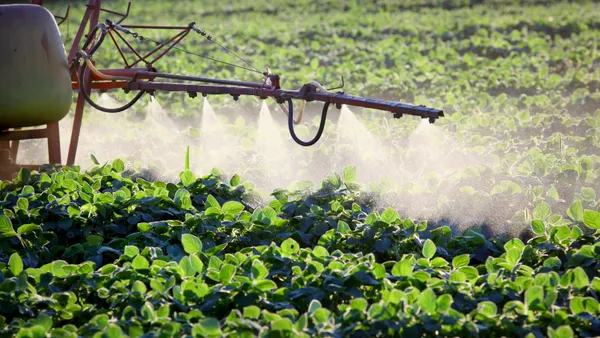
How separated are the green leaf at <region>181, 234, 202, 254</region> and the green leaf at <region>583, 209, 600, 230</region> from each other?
1633 mm

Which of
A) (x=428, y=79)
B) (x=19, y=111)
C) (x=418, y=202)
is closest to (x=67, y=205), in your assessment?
(x=19, y=111)

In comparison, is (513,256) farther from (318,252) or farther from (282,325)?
(282,325)

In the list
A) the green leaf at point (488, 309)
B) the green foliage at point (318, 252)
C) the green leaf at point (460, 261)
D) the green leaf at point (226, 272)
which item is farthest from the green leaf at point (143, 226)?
the green leaf at point (488, 309)

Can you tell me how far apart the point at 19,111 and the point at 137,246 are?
1658 mm

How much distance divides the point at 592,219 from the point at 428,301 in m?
1.12

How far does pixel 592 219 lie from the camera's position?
3549 mm

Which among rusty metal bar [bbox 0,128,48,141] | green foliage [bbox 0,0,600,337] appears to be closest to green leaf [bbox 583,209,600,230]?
green foliage [bbox 0,0,600,337]

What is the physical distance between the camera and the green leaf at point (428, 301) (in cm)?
280

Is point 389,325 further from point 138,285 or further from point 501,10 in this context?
point 501,10

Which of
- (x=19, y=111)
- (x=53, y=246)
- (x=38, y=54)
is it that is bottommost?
(x=53, y=246)

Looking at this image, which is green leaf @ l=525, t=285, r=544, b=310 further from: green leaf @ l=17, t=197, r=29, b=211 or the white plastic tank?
the white plastic tank

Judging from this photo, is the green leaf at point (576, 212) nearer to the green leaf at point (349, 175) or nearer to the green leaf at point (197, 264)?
the green leaf at point (349, 175)

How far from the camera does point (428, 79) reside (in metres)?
9.59

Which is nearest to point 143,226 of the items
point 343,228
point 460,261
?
point 343,228
